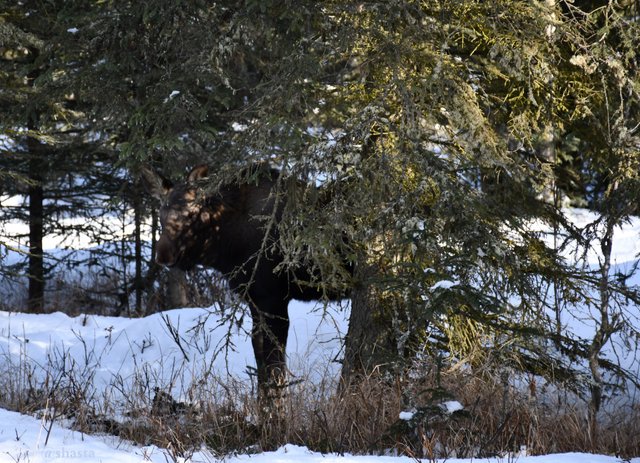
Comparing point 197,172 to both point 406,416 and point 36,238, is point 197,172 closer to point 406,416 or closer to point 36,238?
point 406,416

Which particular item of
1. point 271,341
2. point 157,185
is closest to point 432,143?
point 271,341

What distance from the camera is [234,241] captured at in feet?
27.8

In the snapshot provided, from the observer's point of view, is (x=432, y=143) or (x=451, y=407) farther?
(x=432, y=143)

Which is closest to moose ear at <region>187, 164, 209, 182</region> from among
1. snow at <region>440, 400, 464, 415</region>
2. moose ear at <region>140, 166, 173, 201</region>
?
moose ear at <region>140, 166, 173, 201</region>

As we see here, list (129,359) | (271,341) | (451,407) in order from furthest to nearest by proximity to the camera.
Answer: (129,359), (271,341), (451,407)

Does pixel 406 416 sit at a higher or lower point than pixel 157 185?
lower

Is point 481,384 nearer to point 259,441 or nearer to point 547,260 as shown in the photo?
point 547,260

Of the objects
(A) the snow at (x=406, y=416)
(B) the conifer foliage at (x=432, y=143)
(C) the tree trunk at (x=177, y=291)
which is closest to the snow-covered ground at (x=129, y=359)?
(A) the snow at (x=406, y=416)

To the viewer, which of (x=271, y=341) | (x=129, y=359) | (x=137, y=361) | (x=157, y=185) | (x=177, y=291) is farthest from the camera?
(x=177, y=291)

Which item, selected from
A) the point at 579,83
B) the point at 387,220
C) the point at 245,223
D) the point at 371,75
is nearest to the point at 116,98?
the point at 245,223

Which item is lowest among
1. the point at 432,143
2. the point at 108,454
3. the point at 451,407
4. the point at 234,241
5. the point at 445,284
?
the point at 108,454

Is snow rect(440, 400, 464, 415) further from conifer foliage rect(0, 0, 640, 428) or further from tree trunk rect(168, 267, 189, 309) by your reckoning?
tree trunk rect(168, 267, 189, 309)

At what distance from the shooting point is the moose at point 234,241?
7949mm

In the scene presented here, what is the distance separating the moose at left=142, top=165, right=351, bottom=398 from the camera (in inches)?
313
